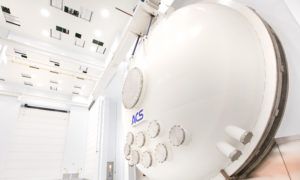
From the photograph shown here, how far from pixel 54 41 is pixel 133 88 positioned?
393 cm

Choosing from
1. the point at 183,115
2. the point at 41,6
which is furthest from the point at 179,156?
the point at 41,6

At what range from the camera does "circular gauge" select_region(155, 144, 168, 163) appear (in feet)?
2.45

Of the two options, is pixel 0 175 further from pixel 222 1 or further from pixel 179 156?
pixel 222 1

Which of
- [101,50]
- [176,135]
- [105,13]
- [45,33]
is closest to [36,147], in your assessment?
[45,33]

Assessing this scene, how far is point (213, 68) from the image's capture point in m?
0.65

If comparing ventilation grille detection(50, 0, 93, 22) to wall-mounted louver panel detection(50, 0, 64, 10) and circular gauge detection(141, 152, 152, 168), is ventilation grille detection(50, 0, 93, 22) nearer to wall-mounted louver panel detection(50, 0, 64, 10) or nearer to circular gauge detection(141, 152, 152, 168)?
wall-mounted louver panel detection(50, 0, 64, 10)

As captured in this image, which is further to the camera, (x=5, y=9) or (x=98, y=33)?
(x=98, y=33)

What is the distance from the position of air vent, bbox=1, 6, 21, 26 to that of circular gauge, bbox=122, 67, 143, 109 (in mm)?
3769

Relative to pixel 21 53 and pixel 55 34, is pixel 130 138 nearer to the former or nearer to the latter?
pixel 55 34

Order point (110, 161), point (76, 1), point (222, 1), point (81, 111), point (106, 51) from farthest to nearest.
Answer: point (81, 111)
point (106, 51)
point (76, 1)
point (110, 161)
point (222, 1)

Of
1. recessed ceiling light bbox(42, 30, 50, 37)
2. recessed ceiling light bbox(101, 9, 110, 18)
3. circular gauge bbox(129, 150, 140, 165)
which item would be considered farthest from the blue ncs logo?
recessed ceiling light bbox(42, 30, 50, 37)

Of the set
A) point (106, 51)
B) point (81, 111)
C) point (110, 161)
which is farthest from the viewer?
point (81, 111)

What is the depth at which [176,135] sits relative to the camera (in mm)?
688

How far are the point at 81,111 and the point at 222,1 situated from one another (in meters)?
5.94
